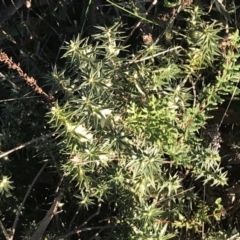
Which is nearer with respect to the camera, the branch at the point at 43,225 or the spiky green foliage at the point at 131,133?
the spiky green foliage at the point at 131,133

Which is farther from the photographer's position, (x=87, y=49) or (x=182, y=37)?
(x=182, y=37)

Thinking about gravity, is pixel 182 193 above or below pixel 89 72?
below

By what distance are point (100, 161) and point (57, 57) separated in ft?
1.60

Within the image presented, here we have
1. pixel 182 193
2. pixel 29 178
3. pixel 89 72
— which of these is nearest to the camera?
pixel 89 72

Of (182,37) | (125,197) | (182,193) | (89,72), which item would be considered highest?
(89,72)

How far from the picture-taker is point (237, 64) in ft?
4.91

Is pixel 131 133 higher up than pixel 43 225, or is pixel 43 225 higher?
pixel 131 133

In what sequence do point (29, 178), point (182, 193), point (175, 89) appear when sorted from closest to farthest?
1. point (175, 89)
2. point (182, 193)
3. point (29, 178)

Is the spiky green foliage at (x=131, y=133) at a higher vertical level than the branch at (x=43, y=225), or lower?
higher

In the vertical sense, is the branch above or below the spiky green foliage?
below

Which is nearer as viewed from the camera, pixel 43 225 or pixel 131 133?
pixel 131 133

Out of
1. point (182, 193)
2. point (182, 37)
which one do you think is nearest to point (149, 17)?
point (182, 37)

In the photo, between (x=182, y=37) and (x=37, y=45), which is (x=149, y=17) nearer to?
(x=182, y=37)

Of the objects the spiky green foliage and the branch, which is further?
the branch
